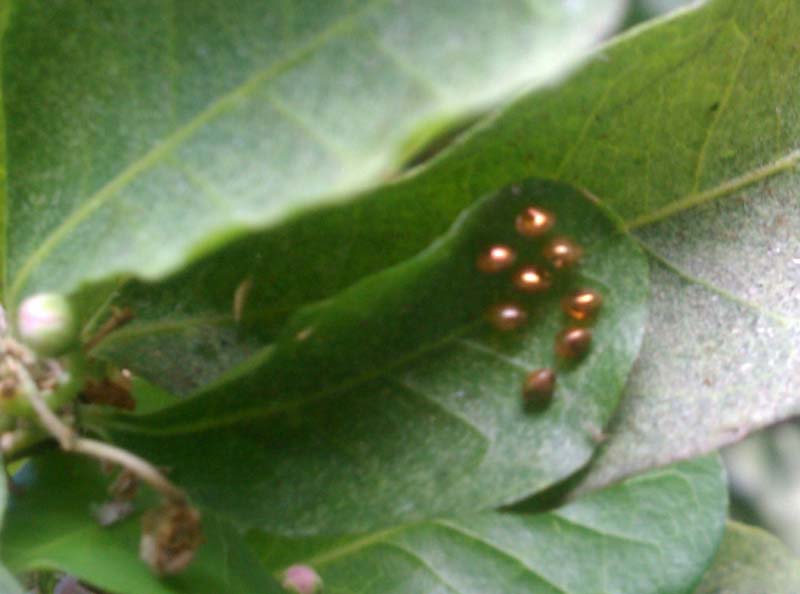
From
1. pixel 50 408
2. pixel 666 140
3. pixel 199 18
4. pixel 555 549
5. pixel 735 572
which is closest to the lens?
pixel 199 18

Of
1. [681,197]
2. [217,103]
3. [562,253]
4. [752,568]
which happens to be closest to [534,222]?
[562,253]

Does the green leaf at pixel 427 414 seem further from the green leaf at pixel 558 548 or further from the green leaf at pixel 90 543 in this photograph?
the green leaf at pixel 558 548

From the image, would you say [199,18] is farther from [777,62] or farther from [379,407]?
[777,62]

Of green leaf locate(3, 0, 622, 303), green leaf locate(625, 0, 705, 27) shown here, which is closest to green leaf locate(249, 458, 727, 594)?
green leaf locate(3, 0, 622, 303)

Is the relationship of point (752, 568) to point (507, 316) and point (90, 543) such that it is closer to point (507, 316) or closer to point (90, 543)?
point (507, 316)

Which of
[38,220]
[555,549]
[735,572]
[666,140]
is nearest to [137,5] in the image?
[38,220]

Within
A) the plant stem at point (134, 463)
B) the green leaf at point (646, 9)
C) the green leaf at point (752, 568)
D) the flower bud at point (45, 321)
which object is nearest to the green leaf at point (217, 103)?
the flower bud at point (45, 321)
